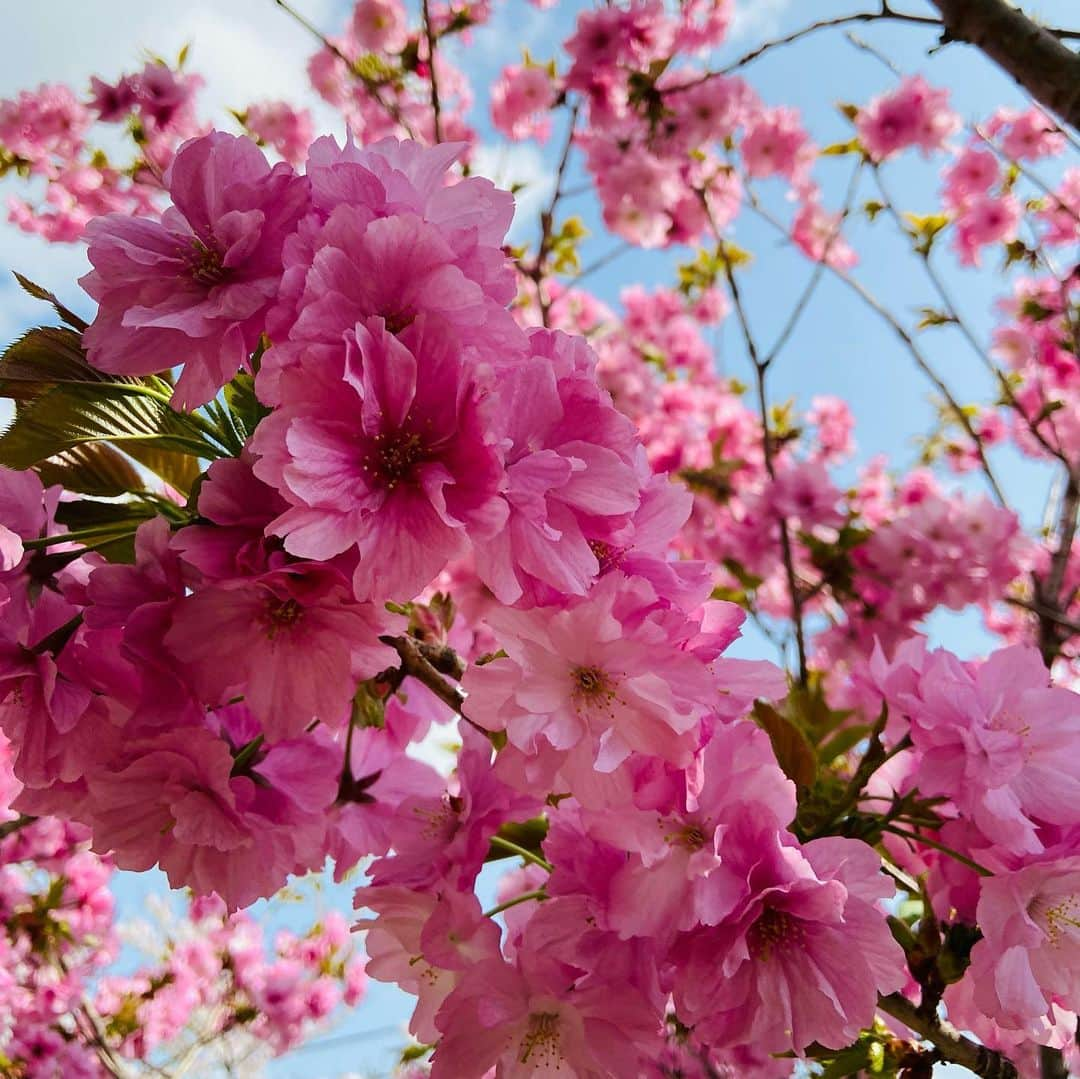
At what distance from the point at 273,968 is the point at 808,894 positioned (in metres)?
4.69

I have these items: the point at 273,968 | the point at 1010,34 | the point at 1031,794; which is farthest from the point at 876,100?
the point at 273,968

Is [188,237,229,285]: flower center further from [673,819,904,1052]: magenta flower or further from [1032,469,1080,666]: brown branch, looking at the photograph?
[1032,469,1080,666]: brown branch

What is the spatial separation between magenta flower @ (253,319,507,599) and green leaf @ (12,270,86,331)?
0.33m

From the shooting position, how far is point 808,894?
2.29ft

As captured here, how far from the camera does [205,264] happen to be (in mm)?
717

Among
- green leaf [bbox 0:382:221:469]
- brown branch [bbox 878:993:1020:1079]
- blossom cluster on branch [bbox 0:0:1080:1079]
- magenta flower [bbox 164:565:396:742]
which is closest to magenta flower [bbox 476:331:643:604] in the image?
blossom cluster on branch [bbox 0:0:1080:1079]

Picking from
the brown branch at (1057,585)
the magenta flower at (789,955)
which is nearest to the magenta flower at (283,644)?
the magenta flower at (789,955)

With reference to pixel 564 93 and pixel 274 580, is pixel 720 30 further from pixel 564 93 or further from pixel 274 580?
pixel 274 580

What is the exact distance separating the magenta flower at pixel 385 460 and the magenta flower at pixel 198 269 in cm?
11

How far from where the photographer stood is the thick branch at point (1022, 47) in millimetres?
1325

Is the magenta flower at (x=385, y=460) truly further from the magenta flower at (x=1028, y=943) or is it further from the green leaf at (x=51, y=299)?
the magenta flower at (x=1028, y=943)

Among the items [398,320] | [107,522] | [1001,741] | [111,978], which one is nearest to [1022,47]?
[1001,741]

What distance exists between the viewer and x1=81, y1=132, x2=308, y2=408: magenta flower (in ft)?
2.23

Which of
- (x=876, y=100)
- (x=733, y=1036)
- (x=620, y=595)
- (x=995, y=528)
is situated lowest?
(x=733, y=1036)
